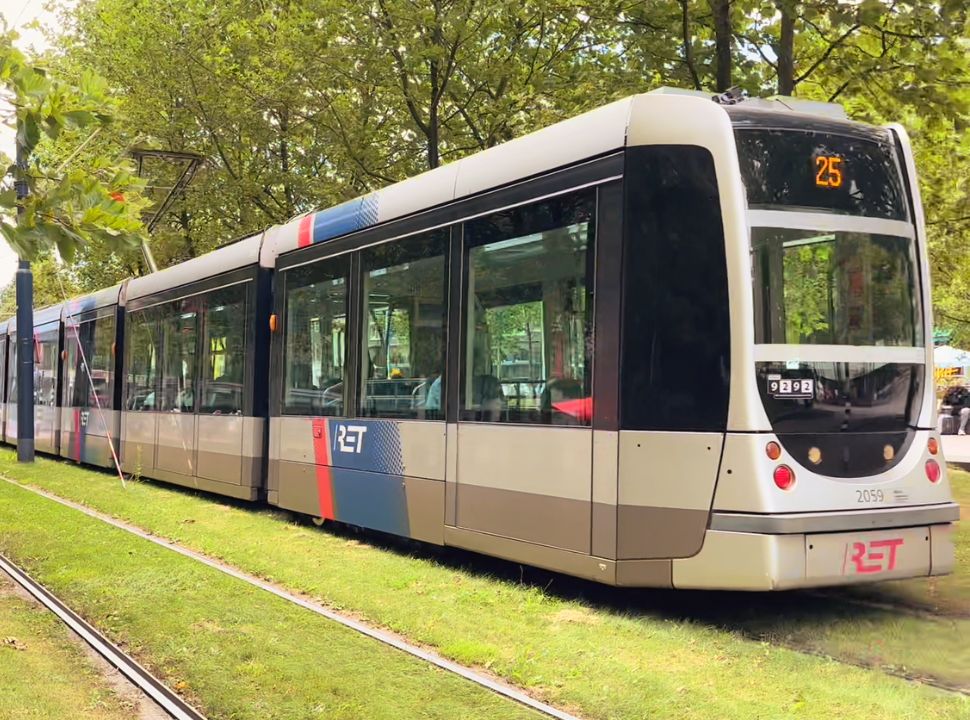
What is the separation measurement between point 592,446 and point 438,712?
2.35m

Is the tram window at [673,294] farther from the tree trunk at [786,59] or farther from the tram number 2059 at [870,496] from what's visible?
the tree trunk at [786,59]

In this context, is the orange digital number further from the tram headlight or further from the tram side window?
the tram side window

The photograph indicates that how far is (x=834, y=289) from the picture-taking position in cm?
629

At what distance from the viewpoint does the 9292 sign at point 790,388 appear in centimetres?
598

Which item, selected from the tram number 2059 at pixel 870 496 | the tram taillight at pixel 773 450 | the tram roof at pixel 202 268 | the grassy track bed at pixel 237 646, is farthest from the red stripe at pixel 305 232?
the tram number 2059 at pixel 870 496

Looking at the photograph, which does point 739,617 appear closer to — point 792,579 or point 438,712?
point 792,579

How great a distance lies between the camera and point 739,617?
21.0ft

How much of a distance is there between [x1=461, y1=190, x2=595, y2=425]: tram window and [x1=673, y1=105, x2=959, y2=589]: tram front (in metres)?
1.07

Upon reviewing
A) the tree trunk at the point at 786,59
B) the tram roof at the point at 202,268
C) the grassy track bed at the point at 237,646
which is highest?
the tree trunk at the point at 786,59

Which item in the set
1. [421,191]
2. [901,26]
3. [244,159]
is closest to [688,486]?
[421,191]

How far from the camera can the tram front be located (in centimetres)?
585

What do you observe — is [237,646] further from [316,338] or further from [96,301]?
[96,301]

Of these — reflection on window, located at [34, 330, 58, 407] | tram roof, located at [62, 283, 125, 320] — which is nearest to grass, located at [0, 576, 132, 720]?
tram roof, located at [62, 283, 125, 320]

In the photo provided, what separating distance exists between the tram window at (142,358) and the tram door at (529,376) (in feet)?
27.1
